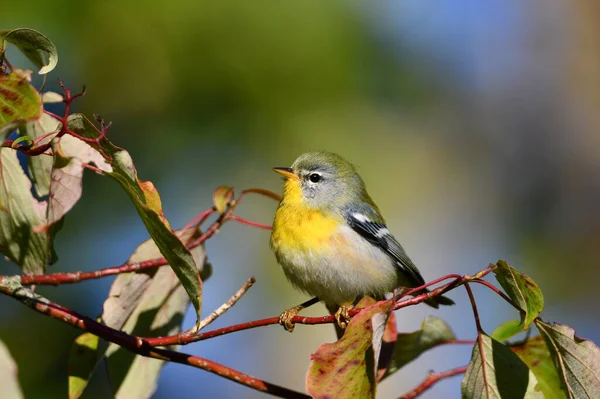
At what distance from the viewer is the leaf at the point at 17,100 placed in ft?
4.36

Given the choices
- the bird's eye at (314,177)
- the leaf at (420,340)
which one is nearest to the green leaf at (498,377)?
the leaf at (420,340)

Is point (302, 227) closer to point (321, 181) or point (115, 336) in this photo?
point (321, 181)

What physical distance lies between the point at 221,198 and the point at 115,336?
81cm

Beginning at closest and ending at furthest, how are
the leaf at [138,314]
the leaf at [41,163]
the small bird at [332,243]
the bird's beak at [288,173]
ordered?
the leaf at [41,163], the leaf at [138,314], the small bird at [332,243], the bird's beak at [288,173]

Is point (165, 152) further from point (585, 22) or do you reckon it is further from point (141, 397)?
point (585, 22)

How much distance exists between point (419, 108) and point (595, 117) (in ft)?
8.89

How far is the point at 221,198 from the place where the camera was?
247 centimetres

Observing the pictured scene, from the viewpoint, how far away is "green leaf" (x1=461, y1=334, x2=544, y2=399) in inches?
72.7

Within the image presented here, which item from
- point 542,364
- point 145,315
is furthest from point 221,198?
point 542,364

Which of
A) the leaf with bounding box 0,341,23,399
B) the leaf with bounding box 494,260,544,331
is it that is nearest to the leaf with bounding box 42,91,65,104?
the leaf with bounding box 0,341,23,399

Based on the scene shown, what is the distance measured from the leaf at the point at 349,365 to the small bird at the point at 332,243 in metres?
0.94

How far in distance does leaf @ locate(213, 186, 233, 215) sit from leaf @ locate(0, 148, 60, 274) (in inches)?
26.0

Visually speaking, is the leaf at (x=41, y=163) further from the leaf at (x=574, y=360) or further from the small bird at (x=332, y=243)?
the leaf at (x=574, y=360)

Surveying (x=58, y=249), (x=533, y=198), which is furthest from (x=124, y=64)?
(x=533, y=198)
